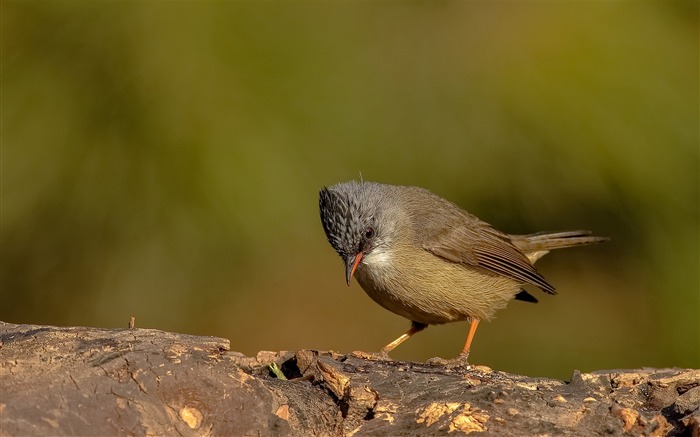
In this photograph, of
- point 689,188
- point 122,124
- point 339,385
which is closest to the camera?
point 339,385

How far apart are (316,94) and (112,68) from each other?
1.35 metres

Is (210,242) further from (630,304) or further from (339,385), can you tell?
(630,304)

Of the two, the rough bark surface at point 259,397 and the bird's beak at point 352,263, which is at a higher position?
the bird's beak at point 352,263

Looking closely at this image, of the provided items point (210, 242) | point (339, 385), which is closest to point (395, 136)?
point (210, 242)

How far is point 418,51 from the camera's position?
6.68 meters

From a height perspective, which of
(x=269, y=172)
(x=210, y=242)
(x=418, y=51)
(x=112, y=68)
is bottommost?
(x=210, y=242)

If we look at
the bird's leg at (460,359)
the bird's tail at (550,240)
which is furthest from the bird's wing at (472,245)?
the bird's leg at (460,359)

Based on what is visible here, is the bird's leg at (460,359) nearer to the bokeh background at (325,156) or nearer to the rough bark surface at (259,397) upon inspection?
the rough bark surface at (259,397)

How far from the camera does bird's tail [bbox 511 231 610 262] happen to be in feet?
21.6

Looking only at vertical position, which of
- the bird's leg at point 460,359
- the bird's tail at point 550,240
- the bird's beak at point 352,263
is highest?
the bird's tail at point 550,240

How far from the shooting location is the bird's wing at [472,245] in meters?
5.90

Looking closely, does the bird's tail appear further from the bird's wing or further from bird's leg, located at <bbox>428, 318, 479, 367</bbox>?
bird's leg, located at <bbox>428, 318, 479, 367</bbox>

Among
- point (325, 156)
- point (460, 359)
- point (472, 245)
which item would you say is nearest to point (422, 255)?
point (472, 245)

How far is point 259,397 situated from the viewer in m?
3.48
